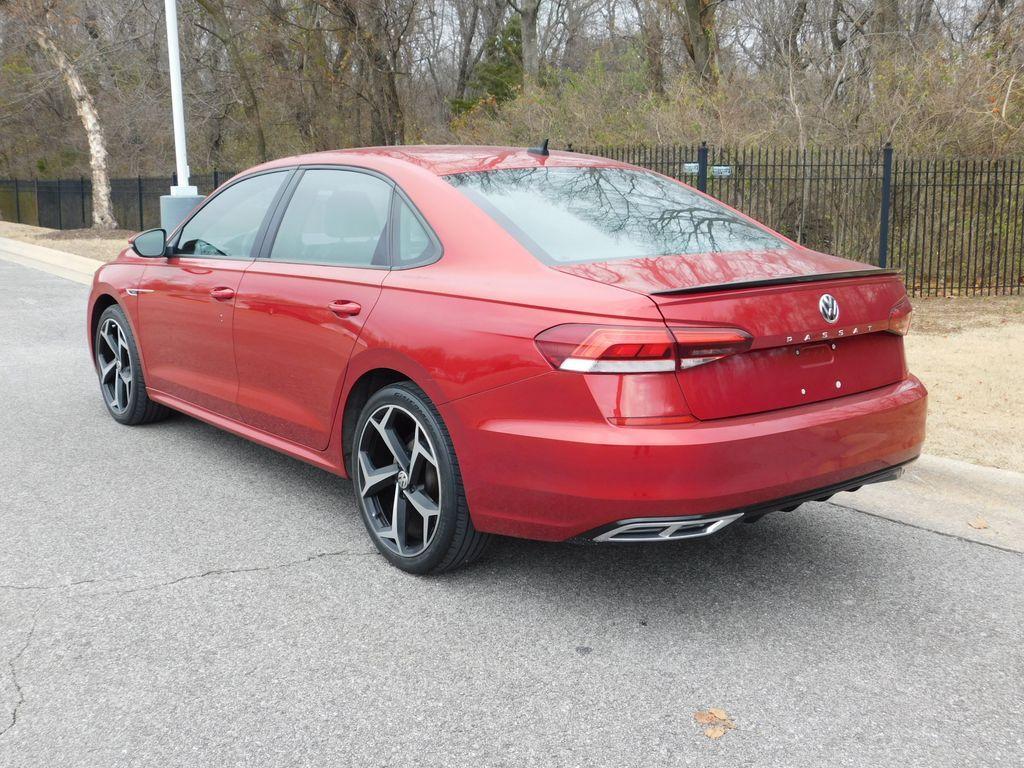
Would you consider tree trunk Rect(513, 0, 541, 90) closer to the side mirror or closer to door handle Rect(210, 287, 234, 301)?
the side mirror

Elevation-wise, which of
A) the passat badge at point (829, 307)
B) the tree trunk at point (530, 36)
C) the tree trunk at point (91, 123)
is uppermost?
the tree trunk at point (530, 36)

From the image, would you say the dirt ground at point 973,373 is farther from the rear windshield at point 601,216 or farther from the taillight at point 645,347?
the taillight at point 645,347

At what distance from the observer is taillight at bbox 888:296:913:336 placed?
3.93m

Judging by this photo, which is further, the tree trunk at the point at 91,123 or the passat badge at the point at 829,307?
the tree trunk at the point at 91,123

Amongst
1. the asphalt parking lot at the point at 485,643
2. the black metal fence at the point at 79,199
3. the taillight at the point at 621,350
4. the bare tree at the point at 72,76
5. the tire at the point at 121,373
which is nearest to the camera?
the asphalt parking lot at the point at 485,643

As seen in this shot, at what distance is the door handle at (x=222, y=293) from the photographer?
511cm

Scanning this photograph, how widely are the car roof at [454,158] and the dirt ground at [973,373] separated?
8.44 feet

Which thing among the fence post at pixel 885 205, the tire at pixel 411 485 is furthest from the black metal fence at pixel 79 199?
the tire at pixel 411 485

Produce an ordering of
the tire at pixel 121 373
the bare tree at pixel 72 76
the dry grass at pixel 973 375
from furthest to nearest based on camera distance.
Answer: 1. the bare tree at pixel 72 76
2. the tire at pixel 121 373
3. the dry grass at pixel 973 375

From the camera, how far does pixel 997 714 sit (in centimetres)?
309

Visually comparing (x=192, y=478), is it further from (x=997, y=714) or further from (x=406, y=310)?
(x=997, y=714)

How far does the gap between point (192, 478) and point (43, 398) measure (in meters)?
2.55

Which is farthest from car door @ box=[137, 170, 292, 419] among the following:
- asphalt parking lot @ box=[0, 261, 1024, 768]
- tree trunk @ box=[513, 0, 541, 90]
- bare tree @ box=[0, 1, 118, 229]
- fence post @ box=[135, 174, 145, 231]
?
tree trunk @ box=[513, 0, 541, 90]

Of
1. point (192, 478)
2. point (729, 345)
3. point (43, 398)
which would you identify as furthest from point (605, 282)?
point (43, 398)
